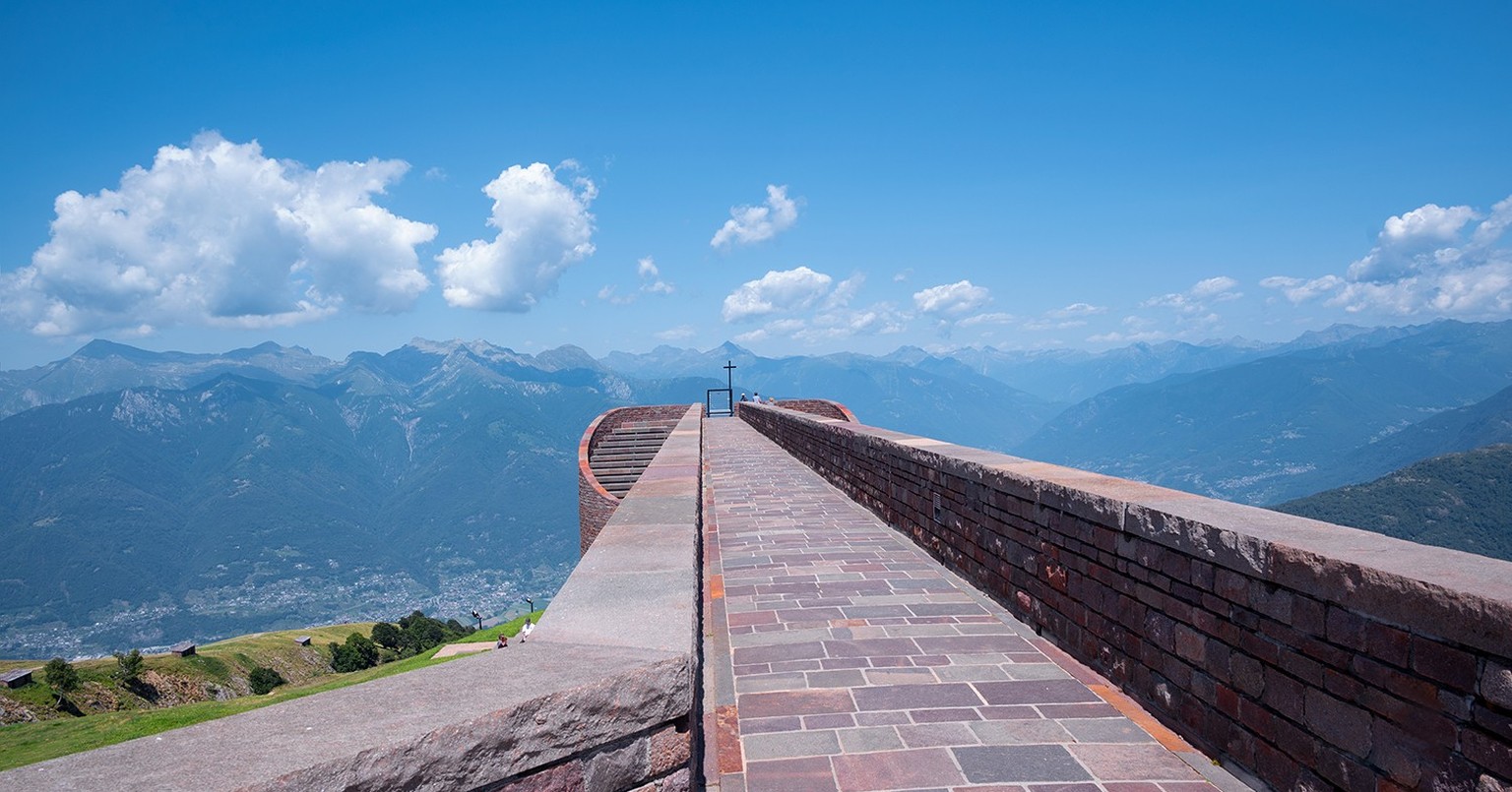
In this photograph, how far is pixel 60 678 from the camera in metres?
26.7

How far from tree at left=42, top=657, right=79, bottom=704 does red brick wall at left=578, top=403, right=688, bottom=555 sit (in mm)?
20456

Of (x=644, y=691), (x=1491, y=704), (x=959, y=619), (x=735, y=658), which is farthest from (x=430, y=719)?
(x=959, y=619)

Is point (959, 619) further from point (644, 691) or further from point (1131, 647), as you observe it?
point (644, 691)

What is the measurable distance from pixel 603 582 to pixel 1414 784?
2.67m

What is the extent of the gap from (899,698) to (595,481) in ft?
55.7

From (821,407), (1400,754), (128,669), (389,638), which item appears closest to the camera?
(1400,754)

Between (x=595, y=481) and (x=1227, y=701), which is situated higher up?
(x=1227, y=701)

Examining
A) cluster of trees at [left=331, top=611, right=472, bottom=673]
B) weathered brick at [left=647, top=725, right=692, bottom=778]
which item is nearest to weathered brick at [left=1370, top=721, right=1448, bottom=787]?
weathered brick at [left=647, top=725, right=692, bottom=778]

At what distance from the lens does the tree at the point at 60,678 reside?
1038 inches

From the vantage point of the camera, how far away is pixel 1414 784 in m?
2.09

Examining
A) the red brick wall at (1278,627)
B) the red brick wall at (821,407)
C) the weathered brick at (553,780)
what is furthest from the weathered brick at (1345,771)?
the red brick wall at (821,407)

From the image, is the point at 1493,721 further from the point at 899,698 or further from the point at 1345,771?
the point at 899,698

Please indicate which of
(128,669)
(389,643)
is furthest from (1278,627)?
(389,643)

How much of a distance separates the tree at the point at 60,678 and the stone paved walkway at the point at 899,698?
32.5 meters
